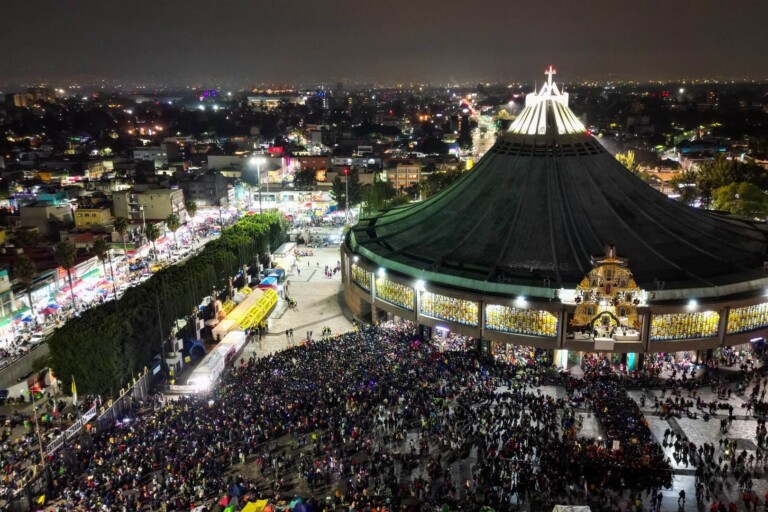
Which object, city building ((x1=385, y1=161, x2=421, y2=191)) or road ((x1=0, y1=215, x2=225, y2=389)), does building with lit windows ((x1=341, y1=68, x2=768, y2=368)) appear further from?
city building ((x1=385, y1=161, x2=421, y2=191))

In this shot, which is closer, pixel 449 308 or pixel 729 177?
pixel 449 308

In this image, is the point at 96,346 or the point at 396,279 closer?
the point at 96,346

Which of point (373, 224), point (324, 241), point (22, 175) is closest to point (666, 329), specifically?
point (373, 224)

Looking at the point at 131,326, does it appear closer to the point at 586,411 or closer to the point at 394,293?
the point at 394,293

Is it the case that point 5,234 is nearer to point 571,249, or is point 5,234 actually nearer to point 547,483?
point 571,249

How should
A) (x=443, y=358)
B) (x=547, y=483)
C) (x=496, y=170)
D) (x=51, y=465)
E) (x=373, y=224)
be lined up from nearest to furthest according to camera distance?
1. (x=547, y=483)
2. (x=51, y=465)
3. (x=443, y=358)
4. (x=496, y=170)
5. (x=373, y=224)

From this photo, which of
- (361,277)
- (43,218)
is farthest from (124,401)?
(43,218)

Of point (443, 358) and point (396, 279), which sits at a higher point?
point (396, 279)
